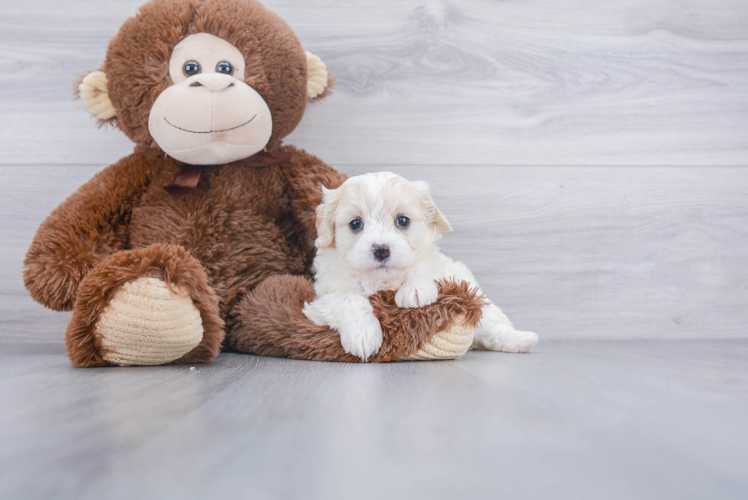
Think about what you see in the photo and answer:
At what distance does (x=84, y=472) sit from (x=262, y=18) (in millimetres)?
916

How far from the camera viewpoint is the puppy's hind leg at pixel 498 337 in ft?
3.57

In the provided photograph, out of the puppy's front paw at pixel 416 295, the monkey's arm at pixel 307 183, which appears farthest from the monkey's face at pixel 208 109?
the puppy's front paw at pixel 416 295

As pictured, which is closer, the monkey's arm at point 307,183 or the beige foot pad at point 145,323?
the beige foot pad at point 145,323

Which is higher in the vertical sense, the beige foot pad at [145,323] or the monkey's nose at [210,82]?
the monkey's nose at [210,82]

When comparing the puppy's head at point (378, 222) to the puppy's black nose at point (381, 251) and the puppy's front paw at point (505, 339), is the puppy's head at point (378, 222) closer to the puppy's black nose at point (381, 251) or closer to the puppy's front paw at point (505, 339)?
the puppy's black nose at point (381, 251)

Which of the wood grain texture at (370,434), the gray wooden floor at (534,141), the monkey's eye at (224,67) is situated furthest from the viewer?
the gray wooden floor at (534,141)

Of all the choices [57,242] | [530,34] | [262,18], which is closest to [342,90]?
[262,18]

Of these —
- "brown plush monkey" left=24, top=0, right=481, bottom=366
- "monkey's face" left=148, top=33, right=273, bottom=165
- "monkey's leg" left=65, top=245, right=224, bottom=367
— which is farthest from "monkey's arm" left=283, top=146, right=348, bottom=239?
"monkey's leg" left=65, top=245, right=224, bottom=367

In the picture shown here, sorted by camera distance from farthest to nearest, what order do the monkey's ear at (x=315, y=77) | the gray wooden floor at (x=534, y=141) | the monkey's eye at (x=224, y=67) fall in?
the gray wooden floor at (x=534, y=141) < the monkey's ear at (x=315, y=77) < the monkey's eye at (x=224, y=67)

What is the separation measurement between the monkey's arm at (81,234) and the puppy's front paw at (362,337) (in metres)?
0.46

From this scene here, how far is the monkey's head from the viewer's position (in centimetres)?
99

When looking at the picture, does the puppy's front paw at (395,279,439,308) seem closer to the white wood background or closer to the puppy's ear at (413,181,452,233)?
the puppy's ear at (413,181,452,233)

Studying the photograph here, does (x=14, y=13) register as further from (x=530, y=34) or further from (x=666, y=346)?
(x=666, y=346)

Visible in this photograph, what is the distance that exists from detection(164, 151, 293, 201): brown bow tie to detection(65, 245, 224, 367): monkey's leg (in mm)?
228
